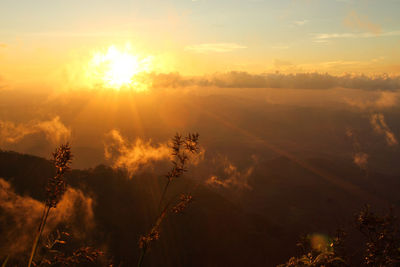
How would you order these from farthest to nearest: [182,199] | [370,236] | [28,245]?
[28,245], [370,236], [182,199]

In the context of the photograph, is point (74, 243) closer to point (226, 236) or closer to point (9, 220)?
point (9, 220)

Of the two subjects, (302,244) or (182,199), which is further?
(302,244)

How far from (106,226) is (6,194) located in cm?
5540

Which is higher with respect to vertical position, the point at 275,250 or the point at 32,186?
the point at 32,186

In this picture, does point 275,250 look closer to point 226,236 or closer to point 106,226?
point 226,236

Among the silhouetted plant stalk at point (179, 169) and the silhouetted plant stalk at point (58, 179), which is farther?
the silhouetted plant stalk at point (179, 169)

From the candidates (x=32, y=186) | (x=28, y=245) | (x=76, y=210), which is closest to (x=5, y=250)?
(x=28, y=245)

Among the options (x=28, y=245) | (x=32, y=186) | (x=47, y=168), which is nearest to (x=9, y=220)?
(x=28, y=245)

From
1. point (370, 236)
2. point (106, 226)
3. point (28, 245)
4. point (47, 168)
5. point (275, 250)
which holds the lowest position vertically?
point (275, 250)

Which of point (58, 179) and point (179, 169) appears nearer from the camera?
point (58, 179)

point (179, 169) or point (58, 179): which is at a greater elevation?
point (179, 169)

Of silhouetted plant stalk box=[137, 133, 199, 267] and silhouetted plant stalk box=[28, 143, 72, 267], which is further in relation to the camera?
silhouetted plant stalk box=[137, 133, 199, 267]

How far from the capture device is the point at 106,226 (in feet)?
504

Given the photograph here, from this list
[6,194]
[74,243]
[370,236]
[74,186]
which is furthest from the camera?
[74,186]
